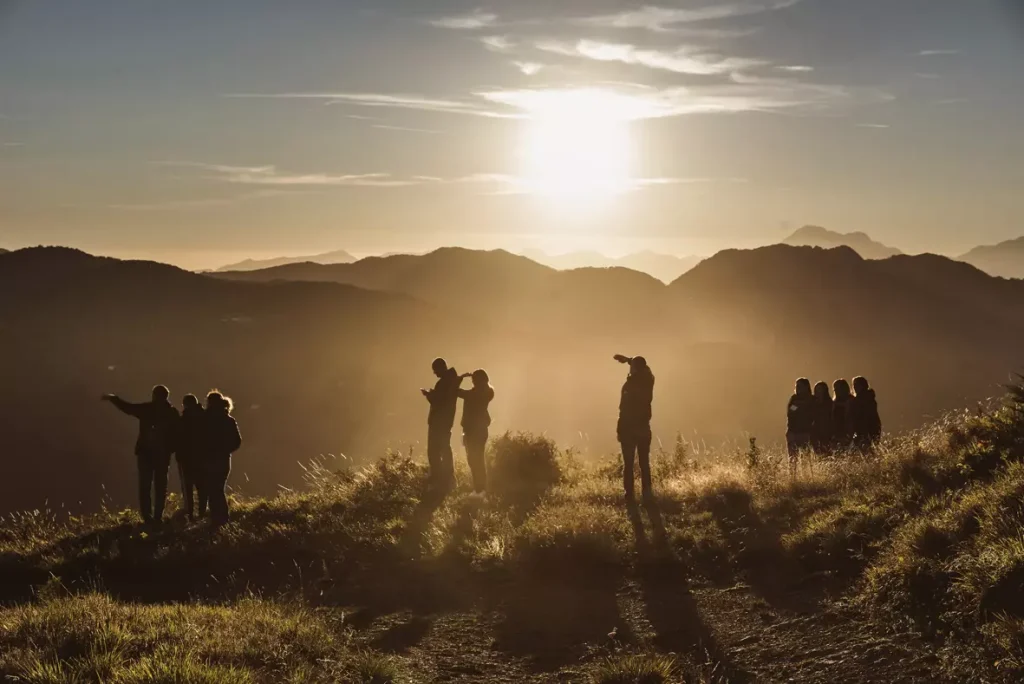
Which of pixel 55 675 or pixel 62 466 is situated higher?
pixel 55 675

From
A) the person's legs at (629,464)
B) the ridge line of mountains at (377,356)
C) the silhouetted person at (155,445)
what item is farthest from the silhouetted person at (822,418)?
the ridge line of mountains at (377,356)

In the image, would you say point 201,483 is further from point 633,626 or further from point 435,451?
point 633,626

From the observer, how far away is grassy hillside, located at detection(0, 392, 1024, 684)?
18.5 ft

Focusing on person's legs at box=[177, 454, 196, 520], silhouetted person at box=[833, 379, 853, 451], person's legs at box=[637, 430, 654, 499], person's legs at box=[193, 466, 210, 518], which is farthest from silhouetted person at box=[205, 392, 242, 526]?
silhouetted person at box=[833, 379, 853, 451]

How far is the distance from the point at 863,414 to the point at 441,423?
271 inches

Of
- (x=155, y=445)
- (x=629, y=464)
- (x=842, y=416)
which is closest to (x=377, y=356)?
(x=155, y=445)

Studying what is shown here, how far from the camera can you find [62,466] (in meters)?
79.6

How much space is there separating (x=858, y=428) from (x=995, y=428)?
3.35 meters

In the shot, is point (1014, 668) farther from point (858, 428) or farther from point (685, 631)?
point (858, 428)

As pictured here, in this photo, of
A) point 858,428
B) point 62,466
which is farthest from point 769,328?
point 858,428

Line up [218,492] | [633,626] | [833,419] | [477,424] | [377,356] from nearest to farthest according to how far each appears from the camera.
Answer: [633,626], [218,492], [477,424], [833,419], [377,356]

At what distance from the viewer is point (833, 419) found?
44.1 ft

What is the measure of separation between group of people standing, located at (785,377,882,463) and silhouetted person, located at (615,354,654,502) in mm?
2795

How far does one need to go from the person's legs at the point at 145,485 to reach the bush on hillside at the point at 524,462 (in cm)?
537
